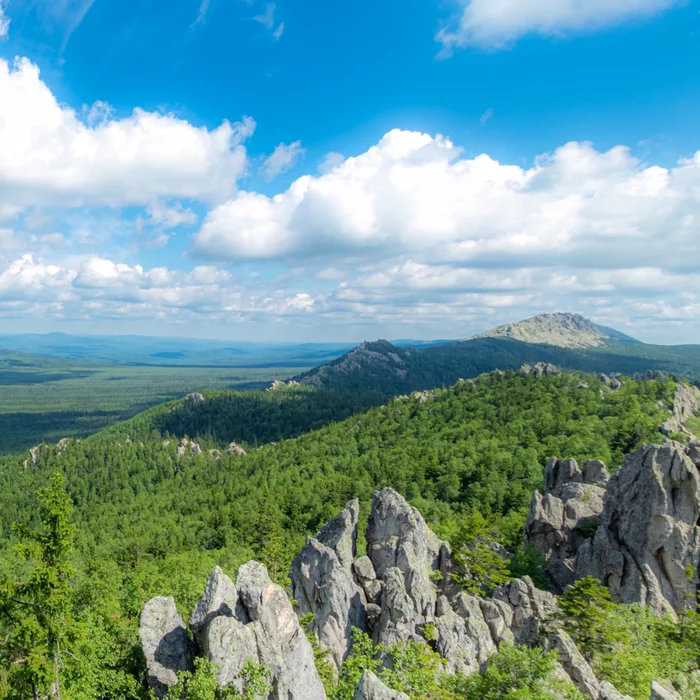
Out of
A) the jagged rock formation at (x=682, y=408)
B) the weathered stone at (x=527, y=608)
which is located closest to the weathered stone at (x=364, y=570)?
the weathered stone at (x=527, y=608)

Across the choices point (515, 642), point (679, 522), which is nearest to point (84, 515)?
point (515, 642)

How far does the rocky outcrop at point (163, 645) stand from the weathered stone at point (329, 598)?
Answer: 42.4 ft

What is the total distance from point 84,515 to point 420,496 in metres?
101

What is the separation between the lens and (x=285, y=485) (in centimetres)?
11594

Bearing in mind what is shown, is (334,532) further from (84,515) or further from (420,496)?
(84,515)

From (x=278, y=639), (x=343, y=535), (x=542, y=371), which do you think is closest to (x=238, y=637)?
(x=278, y=639)

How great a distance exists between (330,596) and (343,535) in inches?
363

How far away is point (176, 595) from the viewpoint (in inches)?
1649

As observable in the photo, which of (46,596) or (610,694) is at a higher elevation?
(46,596)

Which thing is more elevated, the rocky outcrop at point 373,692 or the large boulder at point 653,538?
the rocky outcrop at point 373,692

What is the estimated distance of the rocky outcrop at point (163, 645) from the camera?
21.6 meters

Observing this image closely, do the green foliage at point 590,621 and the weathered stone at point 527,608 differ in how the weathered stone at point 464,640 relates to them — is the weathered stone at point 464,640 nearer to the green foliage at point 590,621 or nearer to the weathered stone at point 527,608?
the weathered stone at point 527,608

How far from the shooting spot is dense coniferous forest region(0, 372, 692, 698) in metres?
42.2

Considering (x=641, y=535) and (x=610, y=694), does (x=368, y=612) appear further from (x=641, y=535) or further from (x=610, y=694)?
(x=641, y=535)
